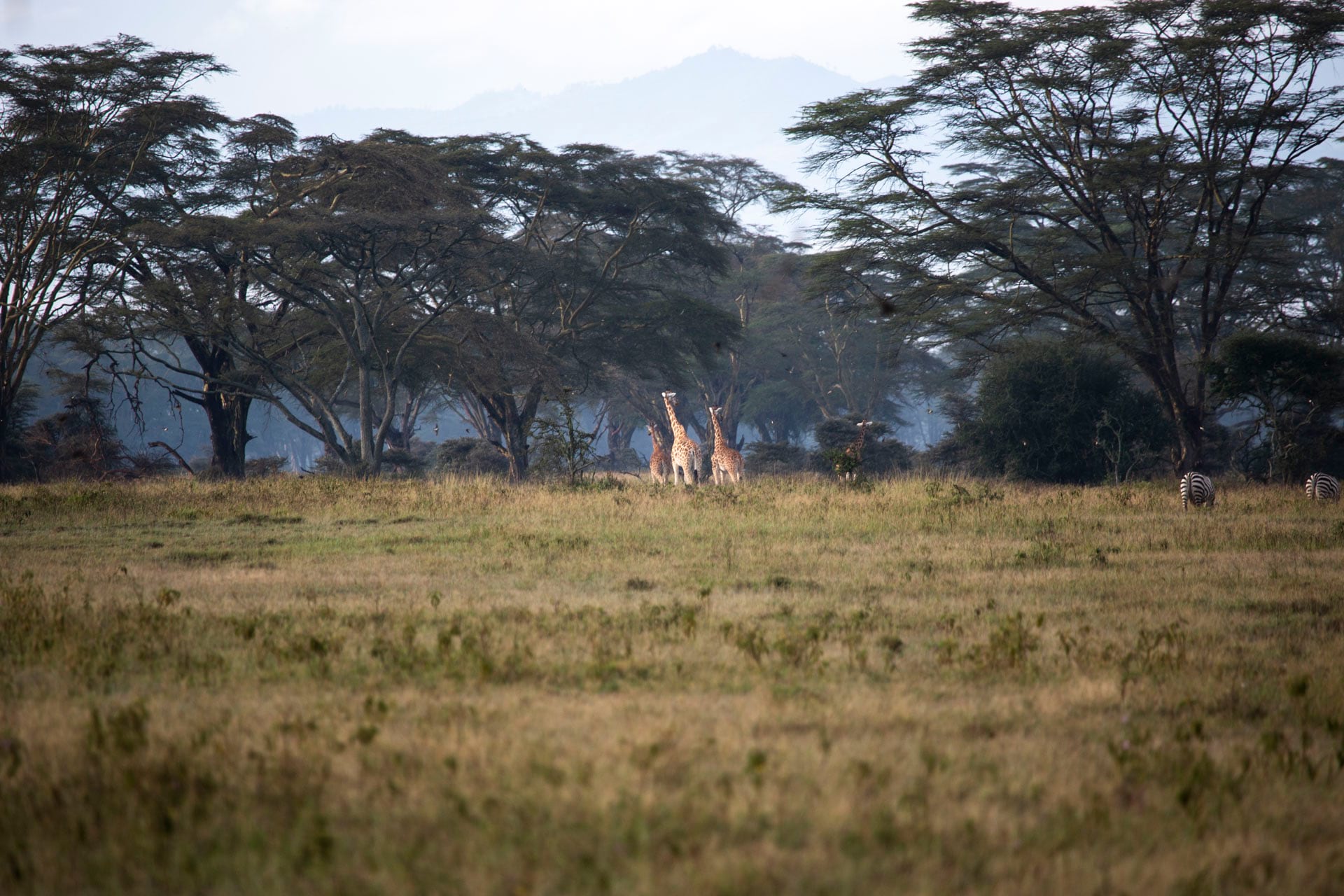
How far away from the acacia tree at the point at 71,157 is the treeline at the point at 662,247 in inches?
2.6

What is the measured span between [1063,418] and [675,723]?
755 inches

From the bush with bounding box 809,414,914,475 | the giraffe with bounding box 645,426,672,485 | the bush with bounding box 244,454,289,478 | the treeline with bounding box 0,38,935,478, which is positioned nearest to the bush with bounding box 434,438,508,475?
the treeline with bounding box 0,38,935,478

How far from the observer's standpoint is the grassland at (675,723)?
3.05 metres

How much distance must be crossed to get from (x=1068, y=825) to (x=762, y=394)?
37.0 metres

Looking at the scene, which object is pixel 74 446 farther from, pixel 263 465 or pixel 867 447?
pixel 867 447

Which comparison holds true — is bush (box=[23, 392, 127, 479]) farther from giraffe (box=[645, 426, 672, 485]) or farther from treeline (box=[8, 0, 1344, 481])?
giraffe (box=[645, 426, 672, 485])

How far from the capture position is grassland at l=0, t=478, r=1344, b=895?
3.05 metres

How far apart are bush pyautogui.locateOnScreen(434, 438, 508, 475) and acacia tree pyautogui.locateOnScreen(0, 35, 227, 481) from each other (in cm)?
1075

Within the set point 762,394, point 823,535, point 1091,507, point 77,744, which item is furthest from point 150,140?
point 762,394

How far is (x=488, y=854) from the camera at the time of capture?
3.03 meters

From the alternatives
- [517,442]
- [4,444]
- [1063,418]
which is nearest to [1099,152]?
[1063,418]

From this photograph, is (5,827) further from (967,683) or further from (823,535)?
(823,535)

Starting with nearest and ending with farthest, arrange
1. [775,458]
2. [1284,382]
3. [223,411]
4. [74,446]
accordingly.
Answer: [1284,382] → [223,411] → [74,446] → [775,458]

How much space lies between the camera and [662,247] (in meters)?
25.8
